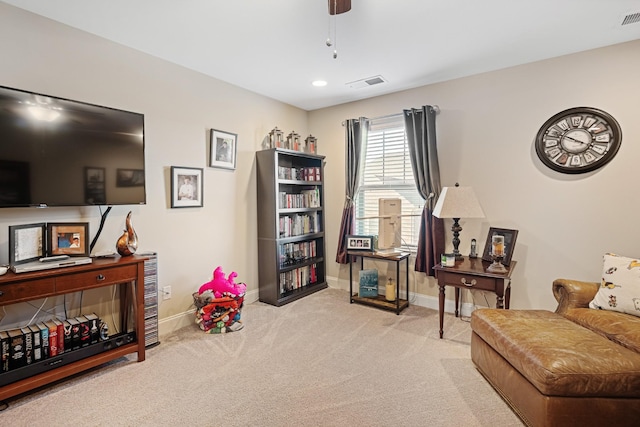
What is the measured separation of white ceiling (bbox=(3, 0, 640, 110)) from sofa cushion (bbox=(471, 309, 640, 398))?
2.09 metres

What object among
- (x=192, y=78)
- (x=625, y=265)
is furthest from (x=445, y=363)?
(x=192, y=78)

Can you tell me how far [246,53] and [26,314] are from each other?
8.46ft

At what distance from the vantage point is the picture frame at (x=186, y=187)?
2955 millimetres

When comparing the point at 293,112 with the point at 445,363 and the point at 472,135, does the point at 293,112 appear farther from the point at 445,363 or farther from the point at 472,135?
the point at 445,363

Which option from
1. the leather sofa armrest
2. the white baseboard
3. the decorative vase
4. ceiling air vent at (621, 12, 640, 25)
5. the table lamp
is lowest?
the white baseboard

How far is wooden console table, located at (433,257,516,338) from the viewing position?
8.11 feet

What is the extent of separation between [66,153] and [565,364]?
325cm

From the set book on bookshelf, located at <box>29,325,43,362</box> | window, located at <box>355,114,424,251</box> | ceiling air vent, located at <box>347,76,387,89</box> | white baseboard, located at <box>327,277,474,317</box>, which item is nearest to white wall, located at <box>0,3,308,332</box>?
book on bookshelf, located at <box>29,325,43,362</box>

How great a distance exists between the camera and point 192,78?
3.11 metres

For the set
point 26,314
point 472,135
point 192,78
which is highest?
point 192,78

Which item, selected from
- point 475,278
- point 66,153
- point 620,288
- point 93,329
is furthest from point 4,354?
point 620,288

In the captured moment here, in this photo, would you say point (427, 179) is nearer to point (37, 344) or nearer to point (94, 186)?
point (94, 186)

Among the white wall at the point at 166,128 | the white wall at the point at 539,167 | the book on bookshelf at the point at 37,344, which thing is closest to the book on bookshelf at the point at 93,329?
the book on bookshelf at the point at 37,344

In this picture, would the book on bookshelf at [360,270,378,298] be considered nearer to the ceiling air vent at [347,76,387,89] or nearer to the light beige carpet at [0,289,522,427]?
the light beige carpet at [0,289,522,427]
